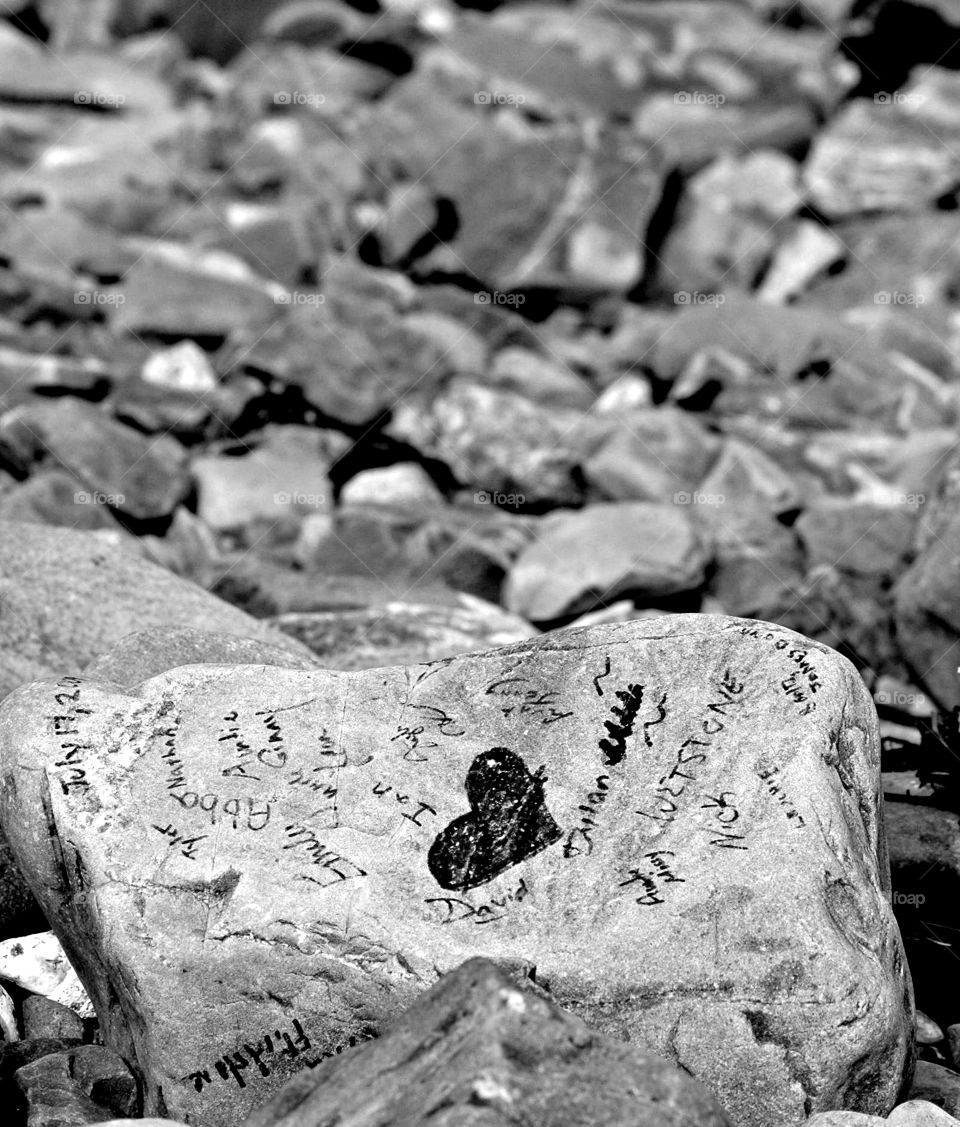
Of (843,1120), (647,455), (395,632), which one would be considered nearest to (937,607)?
(647,455)

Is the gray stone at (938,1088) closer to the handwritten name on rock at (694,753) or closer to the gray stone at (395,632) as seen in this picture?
the handwritten name on rock at (694,753)

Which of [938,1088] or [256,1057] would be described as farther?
[938,1088]

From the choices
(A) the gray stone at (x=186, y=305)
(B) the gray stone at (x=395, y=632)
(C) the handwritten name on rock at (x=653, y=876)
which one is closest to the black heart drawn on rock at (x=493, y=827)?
(C) the handwritten name on rock at (x=653, y=876)

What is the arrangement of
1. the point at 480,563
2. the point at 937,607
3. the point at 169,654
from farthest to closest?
1. the point at 480,563
2. the point at 937,607
3. the point at 169,654

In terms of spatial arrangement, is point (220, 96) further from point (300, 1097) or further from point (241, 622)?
point (300, 1097)

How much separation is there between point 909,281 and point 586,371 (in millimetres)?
5349

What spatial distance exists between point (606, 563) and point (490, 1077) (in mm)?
7096

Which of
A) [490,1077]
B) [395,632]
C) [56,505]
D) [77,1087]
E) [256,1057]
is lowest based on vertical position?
[56,505]

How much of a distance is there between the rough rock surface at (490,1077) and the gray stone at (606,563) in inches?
259

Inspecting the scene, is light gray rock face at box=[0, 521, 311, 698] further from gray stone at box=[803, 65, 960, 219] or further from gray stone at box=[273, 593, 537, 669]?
gray stone at box=[803, 65, 960, 219]

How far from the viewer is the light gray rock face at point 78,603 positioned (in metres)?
6.02

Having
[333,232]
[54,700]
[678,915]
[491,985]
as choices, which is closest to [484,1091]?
[491,985]

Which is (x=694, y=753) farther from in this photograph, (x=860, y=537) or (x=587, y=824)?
(x=860, y=537)

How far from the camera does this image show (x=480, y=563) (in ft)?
34.2
